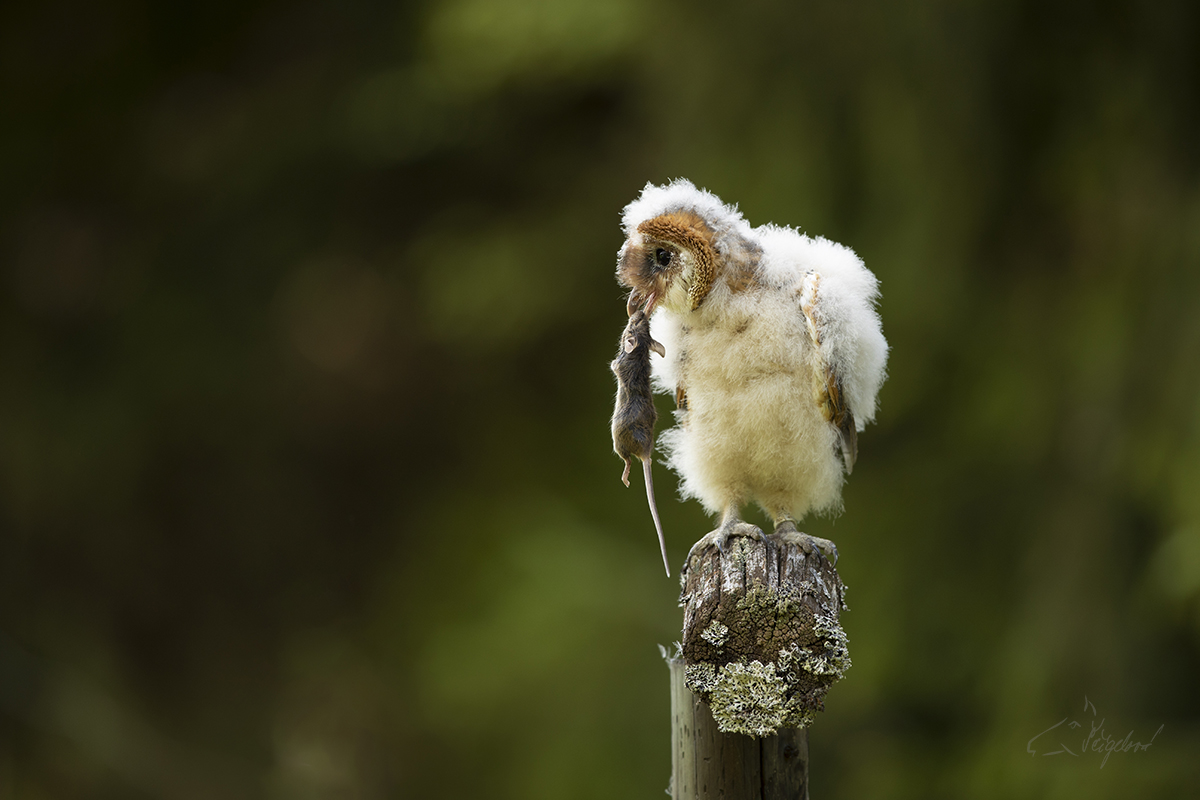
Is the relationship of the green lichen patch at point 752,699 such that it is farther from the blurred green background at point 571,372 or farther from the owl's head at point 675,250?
the blurred green background at point 571,372

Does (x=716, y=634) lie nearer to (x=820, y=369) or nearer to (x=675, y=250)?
(x=820, y=369)

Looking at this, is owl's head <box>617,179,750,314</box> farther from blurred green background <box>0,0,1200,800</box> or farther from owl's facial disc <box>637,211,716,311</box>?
blurred green background <box>0,0,1200,800</box>

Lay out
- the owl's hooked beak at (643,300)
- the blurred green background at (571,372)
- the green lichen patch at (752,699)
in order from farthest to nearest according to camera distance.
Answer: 1. the blurred green background at (571,372)
2. the owl's hooked beak at (643,300)
3. the green lichen patch at (752,699)

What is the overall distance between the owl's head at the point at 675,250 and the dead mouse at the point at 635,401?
73 millimetres

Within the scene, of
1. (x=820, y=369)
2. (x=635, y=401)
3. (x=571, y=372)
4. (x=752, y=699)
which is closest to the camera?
(x=752, y=699)

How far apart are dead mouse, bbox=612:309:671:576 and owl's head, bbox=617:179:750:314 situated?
73 millimetres

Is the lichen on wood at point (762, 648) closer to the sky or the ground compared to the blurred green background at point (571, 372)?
closer to the ground

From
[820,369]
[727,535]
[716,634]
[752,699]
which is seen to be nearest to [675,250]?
[820,369]

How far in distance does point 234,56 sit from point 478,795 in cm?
346

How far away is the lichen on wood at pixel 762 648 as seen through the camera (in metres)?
1.40

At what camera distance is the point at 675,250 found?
160 cm

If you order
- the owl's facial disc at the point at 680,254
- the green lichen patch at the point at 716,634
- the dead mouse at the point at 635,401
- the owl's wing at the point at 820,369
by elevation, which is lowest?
the green lichen patch at the point at 716,634

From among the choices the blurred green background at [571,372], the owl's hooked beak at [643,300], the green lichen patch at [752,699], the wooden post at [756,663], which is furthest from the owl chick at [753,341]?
the blurred green background at [571,372]

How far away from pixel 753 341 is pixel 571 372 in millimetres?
2223
